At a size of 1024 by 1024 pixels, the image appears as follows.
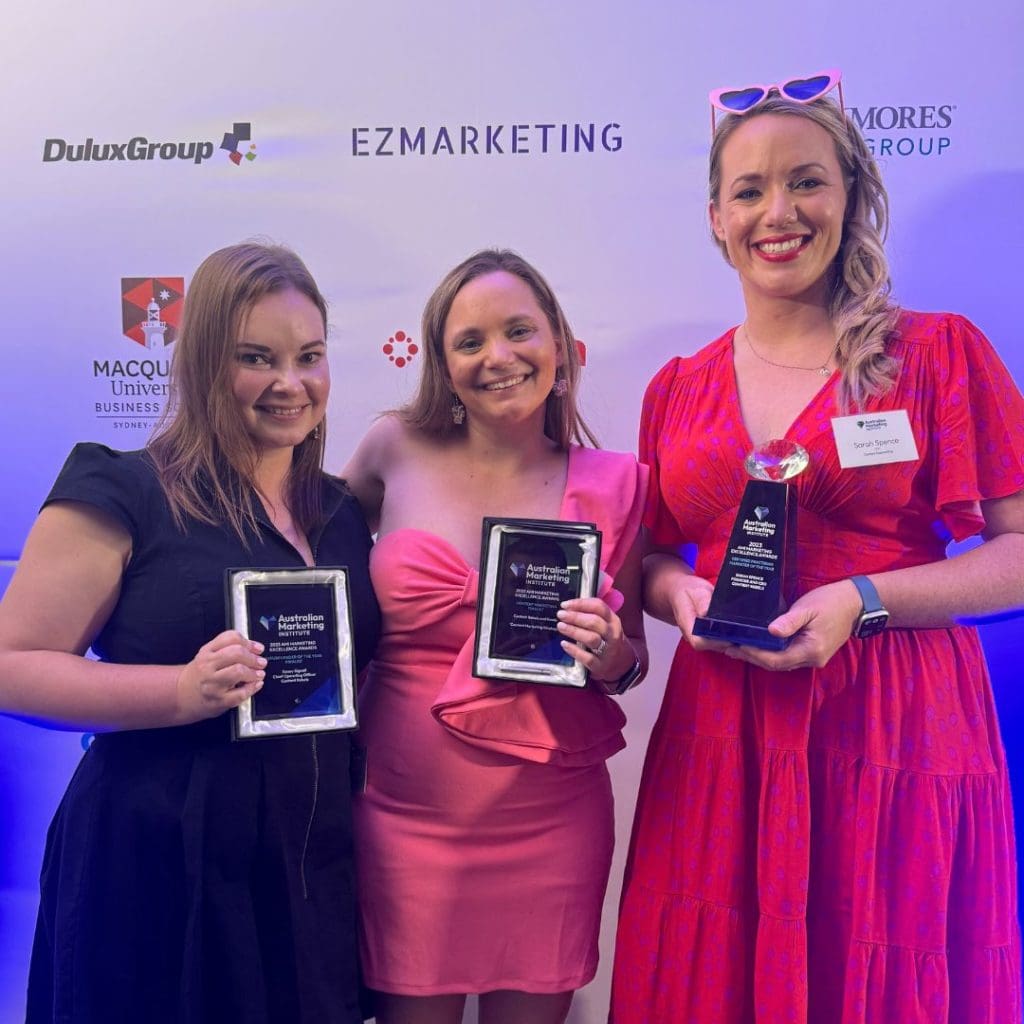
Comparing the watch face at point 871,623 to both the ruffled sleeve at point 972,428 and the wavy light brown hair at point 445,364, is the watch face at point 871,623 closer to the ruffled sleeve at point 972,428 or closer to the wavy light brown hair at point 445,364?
the ruffled sleeve at point 972,428

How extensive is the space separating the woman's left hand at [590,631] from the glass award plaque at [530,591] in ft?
0.08

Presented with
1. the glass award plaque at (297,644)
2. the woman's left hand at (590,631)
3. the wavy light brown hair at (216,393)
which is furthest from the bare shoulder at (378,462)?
the woman's left hand at (590,631)

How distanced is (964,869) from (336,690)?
119cm

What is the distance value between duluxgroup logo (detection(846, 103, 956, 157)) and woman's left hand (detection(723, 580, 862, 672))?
152 cm

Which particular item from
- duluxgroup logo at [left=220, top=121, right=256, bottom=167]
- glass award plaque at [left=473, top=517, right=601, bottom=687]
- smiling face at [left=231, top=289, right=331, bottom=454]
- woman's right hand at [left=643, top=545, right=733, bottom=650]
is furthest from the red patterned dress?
duluxgroup logo at [left=220, top=121, right=256, bottom=167]

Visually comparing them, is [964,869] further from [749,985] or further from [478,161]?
[478,161]

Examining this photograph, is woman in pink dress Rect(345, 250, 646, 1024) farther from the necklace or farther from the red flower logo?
the red flower logo

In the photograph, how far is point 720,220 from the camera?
198cm

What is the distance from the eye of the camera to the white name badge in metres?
1.70

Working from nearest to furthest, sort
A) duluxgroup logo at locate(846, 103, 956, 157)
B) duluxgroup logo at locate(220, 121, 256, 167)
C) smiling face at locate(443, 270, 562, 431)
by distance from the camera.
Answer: smiling face at locate(443, 270, 562, 431) < duluxgroup logo at locate(846, 103, 956, 157) < duluxgroup logo at locate(220, 121, 256, 167)

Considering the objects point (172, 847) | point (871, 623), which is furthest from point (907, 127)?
point (172, 847)

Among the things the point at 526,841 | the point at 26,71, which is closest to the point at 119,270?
the point at 26,71

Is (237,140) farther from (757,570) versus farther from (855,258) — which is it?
(757,570)

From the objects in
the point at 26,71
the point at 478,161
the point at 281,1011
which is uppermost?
the point at 26,71
